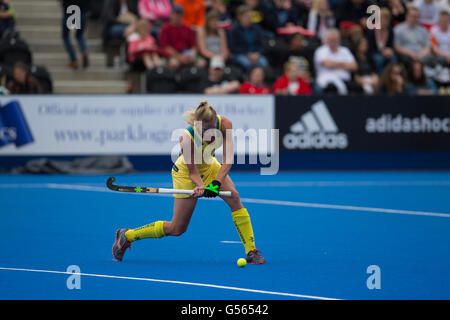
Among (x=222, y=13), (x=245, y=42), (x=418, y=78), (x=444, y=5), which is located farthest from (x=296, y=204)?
(x=444, y=5)

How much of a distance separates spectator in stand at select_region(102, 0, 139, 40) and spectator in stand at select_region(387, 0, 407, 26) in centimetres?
657

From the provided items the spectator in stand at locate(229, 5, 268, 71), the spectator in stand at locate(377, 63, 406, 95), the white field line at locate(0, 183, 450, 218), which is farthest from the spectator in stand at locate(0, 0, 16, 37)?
the spectator in stand at locate(377, 63, 406, 95)

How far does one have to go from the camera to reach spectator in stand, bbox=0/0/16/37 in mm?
17641

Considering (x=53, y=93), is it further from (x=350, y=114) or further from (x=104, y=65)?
(x=350, y=114)

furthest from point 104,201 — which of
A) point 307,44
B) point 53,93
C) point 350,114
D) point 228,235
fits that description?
point 307,44

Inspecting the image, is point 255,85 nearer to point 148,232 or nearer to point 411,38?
point 411,38

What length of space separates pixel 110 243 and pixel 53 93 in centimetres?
785

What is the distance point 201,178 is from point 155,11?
1164 centimetres

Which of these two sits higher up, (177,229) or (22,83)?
(22,83)

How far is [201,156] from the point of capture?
7.75 metres

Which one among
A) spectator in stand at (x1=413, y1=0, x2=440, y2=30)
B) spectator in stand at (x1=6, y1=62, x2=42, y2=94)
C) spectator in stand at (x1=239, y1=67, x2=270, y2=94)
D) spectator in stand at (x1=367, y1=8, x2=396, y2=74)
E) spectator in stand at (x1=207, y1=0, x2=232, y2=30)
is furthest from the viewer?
spectator in stand at (x1=413, y1=0, x2=440, y2=30)

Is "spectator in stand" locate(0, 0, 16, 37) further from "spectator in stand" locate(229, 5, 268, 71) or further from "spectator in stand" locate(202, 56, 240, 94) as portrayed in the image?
"spectator in stand" locate(229, 5, 268, 71)

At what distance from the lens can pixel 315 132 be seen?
1658cm

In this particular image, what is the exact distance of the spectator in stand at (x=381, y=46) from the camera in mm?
19141
